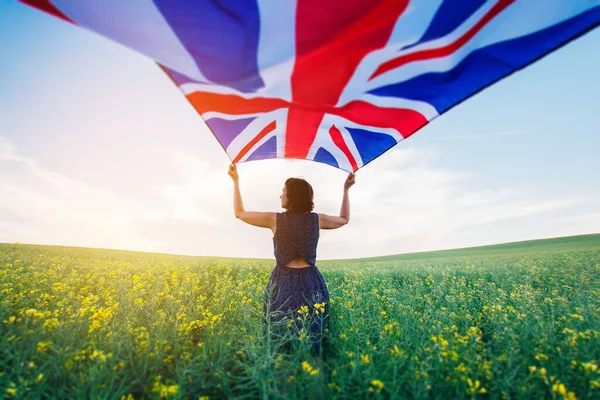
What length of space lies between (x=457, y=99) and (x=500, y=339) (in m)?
2.28

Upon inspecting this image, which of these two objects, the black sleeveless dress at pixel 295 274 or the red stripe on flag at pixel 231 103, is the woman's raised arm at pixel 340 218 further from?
the red stripe on flag at pixel 231 103

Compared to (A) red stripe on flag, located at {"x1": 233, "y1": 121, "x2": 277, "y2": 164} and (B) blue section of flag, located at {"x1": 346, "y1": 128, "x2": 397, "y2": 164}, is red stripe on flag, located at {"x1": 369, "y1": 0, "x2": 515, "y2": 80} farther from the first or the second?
(A) red stripe on flag, located at {"x1": 233, "y1": 121, "x2": 277, "y2": 164}

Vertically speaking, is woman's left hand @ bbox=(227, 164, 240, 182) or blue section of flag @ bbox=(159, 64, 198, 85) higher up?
blue section of flag @ bbox=(159, 64, 198, 85)

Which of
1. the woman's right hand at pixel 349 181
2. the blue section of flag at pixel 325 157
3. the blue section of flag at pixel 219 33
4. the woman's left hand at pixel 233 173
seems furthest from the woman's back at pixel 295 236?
the blue section of flag at pixel 219 33

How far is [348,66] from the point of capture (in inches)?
82.4

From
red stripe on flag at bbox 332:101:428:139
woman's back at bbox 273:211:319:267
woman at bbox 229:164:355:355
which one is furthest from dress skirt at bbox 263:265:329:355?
red stripe on flag at bbox 332:101:428:139

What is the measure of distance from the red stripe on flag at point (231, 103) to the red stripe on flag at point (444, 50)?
0.87 m

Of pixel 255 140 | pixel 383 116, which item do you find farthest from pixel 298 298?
pixel 383 116

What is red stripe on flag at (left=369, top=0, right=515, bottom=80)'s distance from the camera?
5.42ft

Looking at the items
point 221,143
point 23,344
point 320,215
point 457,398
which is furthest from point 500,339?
point 23,344

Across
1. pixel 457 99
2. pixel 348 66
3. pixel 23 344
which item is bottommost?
pixel 23 344

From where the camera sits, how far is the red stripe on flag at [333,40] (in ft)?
5.31

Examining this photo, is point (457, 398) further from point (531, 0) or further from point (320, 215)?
point (531, 0)

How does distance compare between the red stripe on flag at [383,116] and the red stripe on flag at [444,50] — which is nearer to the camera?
the red stripe on flag at [444,50]
